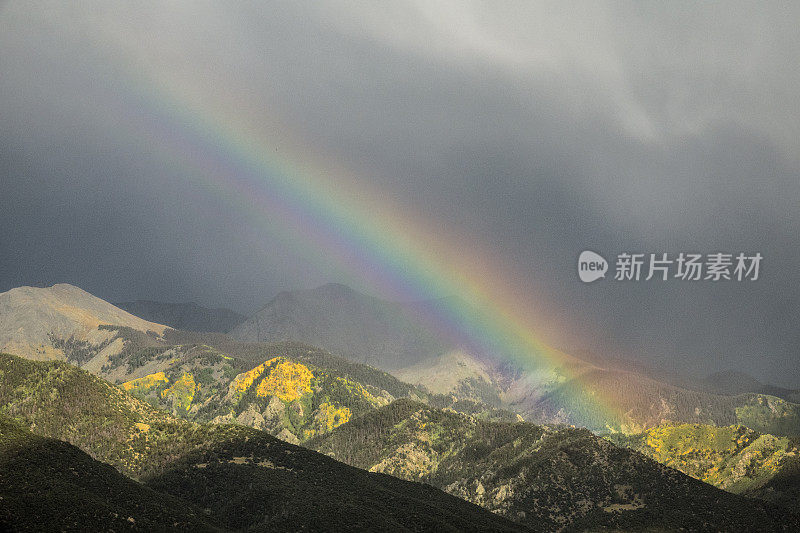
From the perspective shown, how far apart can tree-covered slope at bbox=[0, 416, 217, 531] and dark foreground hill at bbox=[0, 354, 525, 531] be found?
93.6 inches

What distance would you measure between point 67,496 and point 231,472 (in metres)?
65.7

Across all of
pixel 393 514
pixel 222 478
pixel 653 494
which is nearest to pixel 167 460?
pixel 222 478

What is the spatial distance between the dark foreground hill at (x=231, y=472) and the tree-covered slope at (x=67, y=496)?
2.38 m

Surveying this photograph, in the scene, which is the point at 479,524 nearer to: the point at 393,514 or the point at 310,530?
the point at 393,514

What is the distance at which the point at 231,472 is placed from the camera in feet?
521

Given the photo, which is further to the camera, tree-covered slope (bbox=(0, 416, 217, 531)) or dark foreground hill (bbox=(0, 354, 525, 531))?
dark foreground hill (bbox=(0, 354, 525, 531))

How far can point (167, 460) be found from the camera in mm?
171000

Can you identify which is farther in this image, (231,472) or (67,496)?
(231,472)

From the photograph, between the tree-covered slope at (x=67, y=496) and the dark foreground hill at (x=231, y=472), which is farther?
the dark foreground hill at (x=231, y=472)

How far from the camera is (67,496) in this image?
96812 mm

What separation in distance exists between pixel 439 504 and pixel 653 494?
292 ft

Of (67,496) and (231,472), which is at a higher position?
(67,496)

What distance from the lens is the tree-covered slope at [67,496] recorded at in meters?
88.5

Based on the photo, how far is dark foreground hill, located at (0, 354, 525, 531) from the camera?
129 m
